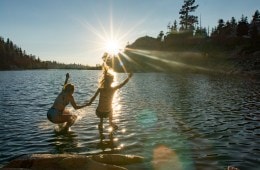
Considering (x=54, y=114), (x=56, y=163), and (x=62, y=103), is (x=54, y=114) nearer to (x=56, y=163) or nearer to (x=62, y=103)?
(x=62, y=103)

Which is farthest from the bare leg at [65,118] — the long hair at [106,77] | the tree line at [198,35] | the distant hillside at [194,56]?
the tree line at [198,35]

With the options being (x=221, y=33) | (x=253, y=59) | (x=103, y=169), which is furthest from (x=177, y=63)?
(x=103, y=169)

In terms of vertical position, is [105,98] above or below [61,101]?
above

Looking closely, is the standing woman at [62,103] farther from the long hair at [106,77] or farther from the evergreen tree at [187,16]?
the evergreen tree at [187,16]

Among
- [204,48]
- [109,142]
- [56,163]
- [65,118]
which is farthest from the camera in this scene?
[204,48]

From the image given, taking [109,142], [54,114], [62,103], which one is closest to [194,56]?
[62,103]

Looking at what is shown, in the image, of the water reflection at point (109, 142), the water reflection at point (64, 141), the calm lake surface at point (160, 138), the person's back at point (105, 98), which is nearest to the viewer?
the calm lake surface at point (160, 138)

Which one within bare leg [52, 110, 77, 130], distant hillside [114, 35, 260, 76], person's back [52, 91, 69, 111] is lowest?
bare leg [52, 110, 77, 130]

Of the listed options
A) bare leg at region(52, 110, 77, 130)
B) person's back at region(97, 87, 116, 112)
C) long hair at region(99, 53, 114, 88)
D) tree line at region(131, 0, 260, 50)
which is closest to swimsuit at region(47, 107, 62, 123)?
bare leg at region(52, 110, 77, 130)

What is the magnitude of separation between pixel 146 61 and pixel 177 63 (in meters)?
21.3

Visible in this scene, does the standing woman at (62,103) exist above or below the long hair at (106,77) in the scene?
below

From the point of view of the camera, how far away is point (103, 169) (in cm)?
784

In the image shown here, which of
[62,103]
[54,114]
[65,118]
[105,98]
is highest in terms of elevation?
[105,98]

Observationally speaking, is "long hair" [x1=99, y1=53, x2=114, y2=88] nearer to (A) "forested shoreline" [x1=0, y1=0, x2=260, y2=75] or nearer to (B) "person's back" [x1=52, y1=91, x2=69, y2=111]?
(B) "person's back" [x1=52, y1=91, x2=69, y2=111]
